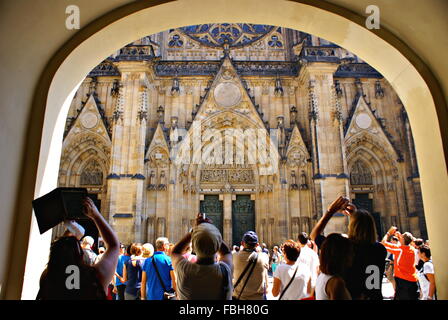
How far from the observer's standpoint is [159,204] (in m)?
14.7

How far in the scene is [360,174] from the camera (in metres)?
16.2

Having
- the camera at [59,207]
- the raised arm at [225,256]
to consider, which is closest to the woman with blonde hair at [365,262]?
the raised arm at [225,256]

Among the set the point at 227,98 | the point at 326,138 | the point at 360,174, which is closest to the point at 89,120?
the point at 227,98

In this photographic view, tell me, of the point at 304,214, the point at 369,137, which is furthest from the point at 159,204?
the point at 369,137

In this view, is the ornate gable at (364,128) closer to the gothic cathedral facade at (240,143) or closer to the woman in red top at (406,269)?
the gothic cathedral facade at (240,143)

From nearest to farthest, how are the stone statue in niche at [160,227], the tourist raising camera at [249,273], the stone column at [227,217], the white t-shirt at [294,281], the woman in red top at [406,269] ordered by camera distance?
the white t-shirt at [294,281] → the tourist raising camera at [249,273] → the woman in red top at [406,269] → the stone statue in niche at [160,227] → the stone column at [227,217]

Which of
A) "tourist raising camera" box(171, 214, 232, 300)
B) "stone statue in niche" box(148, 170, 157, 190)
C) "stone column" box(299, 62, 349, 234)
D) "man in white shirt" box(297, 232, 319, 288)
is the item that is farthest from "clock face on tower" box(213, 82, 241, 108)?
"tourist raising camera" box(171, 214, 232, 300)

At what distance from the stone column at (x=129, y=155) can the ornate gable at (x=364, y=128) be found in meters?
10.2

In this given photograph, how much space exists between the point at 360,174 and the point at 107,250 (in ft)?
52.7

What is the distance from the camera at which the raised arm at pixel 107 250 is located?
6.68 feet

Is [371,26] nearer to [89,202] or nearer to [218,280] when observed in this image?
[218,280]

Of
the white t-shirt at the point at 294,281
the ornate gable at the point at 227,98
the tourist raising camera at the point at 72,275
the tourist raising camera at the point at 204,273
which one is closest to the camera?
the tourist raising camera at the point at 72,275

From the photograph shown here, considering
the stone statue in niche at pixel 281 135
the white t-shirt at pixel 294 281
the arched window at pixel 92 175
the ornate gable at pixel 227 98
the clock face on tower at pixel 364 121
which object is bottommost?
the white t-shirt at pixel 294 281
